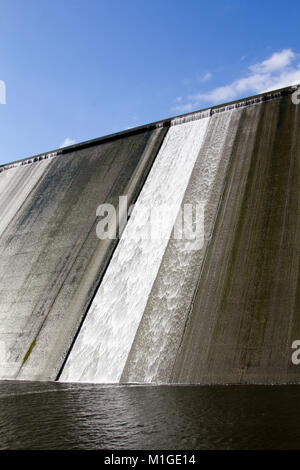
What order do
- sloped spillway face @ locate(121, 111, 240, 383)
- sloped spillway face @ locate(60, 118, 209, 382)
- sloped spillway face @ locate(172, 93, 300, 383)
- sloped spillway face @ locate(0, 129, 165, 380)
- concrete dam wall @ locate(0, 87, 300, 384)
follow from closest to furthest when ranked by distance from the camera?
1. sloped spillway face @ locate(172, 93, 300, 383)
2. concrete dam wall @ locate(0, 87, 300, 384)
3. sloped spillway face @ locate(121, 111, 240, 383)
4. sloped spillway face @ locate(60, 118, 209, 382)
5. sloped spillway face @ locate(0, 129, 165, 380)

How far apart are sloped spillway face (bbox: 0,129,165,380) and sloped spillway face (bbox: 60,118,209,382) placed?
0.30 meters

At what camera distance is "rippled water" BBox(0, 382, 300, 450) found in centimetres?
299

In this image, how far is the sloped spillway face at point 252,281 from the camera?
539 cm

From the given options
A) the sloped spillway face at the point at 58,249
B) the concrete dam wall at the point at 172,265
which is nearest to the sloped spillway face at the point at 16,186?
the sloped spillway face at the point at 58,249

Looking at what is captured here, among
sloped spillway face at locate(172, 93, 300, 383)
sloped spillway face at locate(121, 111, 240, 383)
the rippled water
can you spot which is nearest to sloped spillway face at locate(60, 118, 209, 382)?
sloped spillway face at locate(121, 111, 240, 383)

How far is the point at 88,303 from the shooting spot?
7.74 meters

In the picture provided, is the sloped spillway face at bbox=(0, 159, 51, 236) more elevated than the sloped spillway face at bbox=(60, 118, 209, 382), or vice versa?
the sloped spillway face at bbox=(0, 159, 51, 236)

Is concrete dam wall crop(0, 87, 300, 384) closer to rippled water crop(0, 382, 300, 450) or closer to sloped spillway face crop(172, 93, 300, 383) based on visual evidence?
sloped spillway face crop(172, 93, 300, 383)

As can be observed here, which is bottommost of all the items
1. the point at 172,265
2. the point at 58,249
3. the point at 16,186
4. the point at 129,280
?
the point at 129,280

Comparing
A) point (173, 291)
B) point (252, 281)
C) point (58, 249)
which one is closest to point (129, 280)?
point (173, 291)

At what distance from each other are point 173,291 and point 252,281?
4.13 ft

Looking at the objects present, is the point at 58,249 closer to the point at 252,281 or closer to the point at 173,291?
the point at 173,291

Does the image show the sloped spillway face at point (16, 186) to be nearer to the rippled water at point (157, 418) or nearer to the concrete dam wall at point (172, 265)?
the concrete dam wall at point (172, 265)

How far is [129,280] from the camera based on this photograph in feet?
25.3
